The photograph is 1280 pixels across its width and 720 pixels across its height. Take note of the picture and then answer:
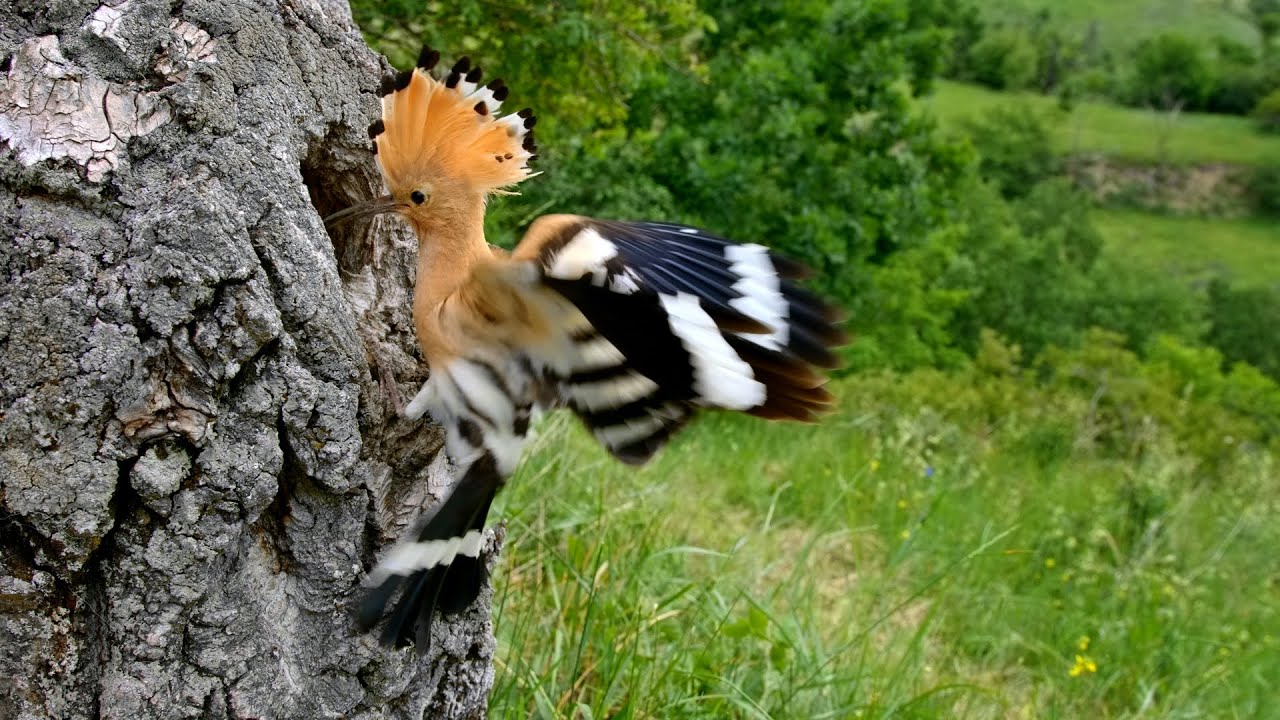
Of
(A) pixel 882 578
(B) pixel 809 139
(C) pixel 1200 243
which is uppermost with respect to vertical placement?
(B) pixel 809 139

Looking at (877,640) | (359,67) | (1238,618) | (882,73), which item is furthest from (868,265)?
(359,67)

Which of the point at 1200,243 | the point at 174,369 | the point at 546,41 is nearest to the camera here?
the point at 174,369

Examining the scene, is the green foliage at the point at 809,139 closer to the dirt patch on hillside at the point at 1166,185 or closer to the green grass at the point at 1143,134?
the green grass at the point at 1143,134

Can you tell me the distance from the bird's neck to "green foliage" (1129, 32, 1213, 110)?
73.3 m

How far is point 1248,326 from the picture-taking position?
34.0 m

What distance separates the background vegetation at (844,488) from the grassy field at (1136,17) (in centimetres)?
6749

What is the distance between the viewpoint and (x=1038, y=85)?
69500 mm

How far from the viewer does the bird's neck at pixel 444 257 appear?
60.9 inches

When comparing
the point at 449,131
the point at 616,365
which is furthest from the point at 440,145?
the point at 616,365

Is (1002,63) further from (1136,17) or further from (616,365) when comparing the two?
(616,365)

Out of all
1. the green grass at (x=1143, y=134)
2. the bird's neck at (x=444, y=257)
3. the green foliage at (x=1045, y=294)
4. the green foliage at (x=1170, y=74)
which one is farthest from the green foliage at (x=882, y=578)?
the green foliage at (x=1170, y=74)

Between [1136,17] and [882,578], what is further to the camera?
[1136,17]

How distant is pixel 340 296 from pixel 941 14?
17139mm

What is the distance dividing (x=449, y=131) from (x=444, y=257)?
0.63 ft
